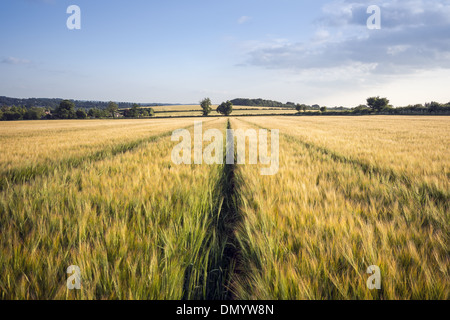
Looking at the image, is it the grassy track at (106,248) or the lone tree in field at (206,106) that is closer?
the grassy track at (106,248)

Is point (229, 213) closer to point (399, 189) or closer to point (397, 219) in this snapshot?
point (397, 219)

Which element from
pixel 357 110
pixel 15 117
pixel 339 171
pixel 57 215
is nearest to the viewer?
pixel 57 215

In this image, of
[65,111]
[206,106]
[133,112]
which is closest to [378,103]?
[206,106]

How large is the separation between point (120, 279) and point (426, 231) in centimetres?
221

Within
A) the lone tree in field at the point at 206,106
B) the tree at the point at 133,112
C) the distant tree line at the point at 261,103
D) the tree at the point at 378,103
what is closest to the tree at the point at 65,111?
the tree at the point at 133,112

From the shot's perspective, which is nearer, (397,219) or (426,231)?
(426,231)

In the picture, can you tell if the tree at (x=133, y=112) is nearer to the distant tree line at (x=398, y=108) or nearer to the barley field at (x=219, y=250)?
the distant tree line at (x=398, y=108)

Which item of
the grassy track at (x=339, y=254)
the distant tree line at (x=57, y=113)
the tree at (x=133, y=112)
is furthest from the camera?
the tree at (x=133, y=112)

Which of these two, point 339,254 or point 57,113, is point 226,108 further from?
point 339,254

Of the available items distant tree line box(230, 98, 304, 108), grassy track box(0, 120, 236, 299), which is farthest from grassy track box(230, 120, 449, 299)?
distant tree line box(230, 98, 304, 108)

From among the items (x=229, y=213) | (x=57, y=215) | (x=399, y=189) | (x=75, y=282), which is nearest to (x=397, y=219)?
(x=399, y=189)

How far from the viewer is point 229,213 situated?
2850 millimetres

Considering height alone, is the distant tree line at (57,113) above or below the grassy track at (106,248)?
above

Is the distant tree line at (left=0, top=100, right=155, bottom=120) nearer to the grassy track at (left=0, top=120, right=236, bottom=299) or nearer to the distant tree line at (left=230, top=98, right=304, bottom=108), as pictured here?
the distant tree line at (left=230, top=98, right=304, bottom=108)
